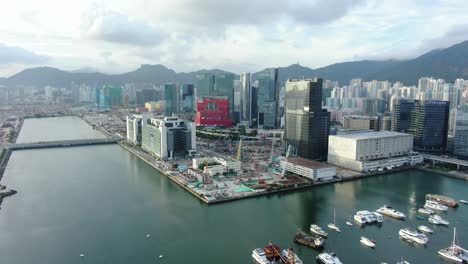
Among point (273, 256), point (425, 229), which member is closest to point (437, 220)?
point (425, 229)

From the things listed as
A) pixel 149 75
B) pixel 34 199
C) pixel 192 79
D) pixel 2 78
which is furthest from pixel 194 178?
pixel 2 78

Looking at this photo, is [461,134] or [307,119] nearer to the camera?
[307,119]

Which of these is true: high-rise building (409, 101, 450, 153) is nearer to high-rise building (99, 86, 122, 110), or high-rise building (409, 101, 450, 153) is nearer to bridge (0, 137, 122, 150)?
bridge (0, 137, 122, 150)

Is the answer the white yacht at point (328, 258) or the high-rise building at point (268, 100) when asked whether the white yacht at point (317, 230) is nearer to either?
the white yacht at point (328, 258)

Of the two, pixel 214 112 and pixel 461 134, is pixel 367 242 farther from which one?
pixel 214 112

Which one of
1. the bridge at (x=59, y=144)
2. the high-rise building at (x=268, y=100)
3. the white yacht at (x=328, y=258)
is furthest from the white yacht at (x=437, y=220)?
the high-rise building at (x=268, y=100)

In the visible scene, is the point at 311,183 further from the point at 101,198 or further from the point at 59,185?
the point at 59,185
